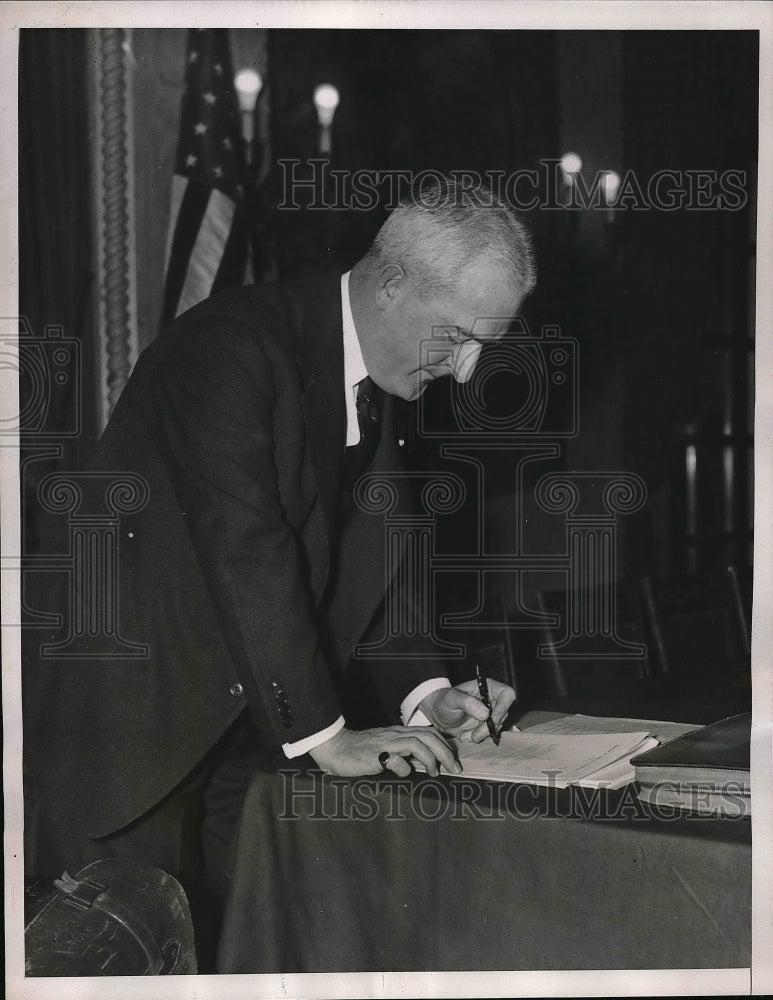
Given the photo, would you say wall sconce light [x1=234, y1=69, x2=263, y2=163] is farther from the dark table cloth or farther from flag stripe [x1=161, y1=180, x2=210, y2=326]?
the dark table cloth

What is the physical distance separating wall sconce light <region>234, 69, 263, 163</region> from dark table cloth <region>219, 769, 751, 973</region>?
1.10m

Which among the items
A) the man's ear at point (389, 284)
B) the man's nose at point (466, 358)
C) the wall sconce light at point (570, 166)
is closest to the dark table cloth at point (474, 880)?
the man's nose at point (466, 358)

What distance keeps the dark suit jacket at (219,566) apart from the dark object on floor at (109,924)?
0.32 ft

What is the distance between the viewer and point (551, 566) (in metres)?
1.62

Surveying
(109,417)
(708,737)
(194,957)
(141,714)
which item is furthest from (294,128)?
(194,957)

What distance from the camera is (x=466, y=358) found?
1544 mm

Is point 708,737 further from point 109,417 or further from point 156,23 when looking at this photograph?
point 156,23

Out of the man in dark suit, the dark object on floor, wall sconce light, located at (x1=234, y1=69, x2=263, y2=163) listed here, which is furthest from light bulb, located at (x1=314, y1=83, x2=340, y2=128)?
the dark object on floor

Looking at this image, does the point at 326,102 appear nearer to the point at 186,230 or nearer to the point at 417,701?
the point at 186,230

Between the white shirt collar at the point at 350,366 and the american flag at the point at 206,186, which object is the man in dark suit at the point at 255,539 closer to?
the white shirt collar at the point at 350,366

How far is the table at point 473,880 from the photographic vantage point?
1245 mm

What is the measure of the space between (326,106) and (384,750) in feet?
3.58

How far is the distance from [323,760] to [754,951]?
83cm

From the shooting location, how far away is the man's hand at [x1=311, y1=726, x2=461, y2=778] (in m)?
1.32
